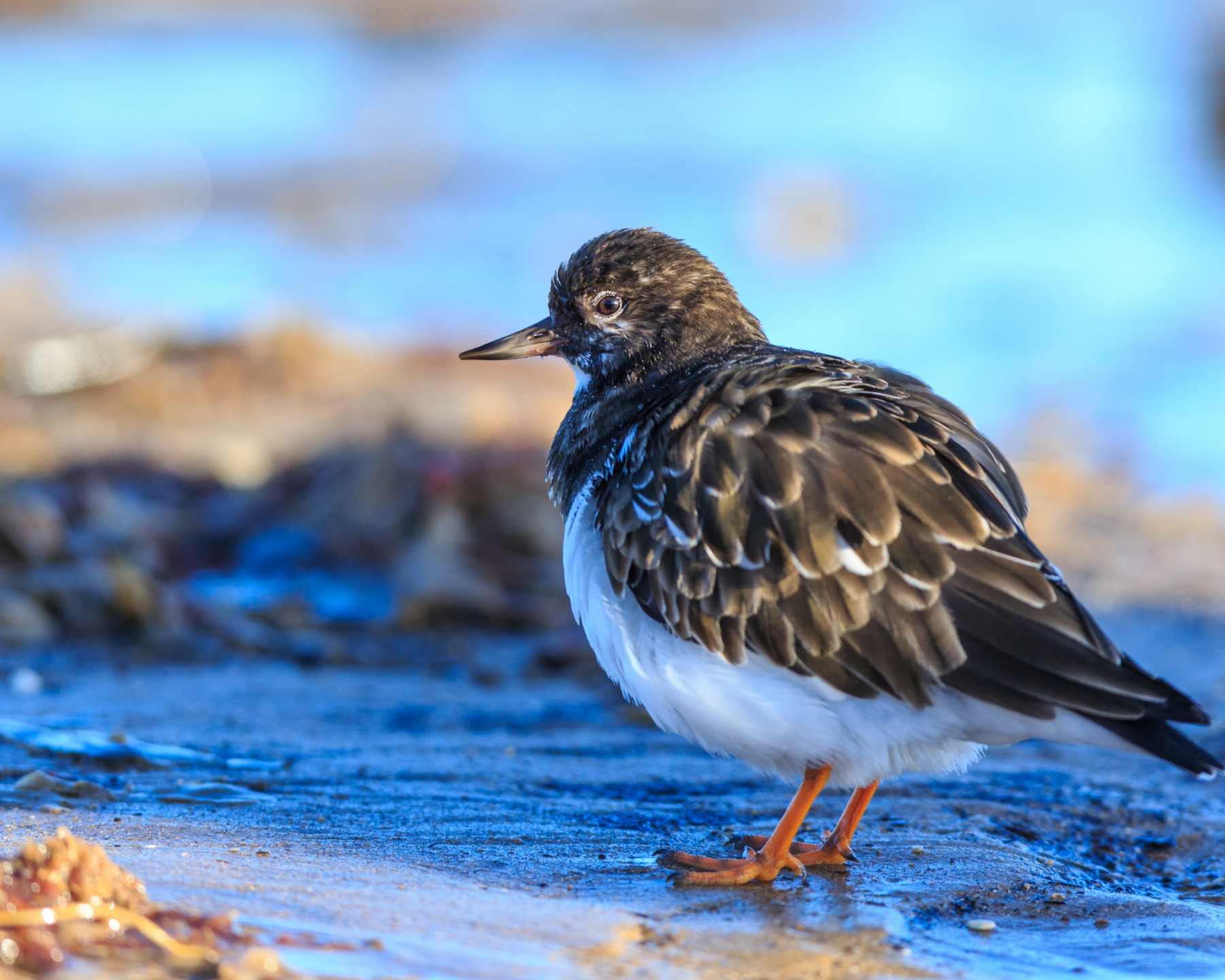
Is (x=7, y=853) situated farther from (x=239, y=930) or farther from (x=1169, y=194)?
(x=1169, y=194)

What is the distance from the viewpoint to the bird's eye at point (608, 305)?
4.54 metres

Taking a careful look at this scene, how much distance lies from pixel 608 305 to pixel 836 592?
4.79 ft

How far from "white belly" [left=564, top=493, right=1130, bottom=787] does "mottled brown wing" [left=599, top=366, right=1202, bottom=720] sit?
53 millimetres

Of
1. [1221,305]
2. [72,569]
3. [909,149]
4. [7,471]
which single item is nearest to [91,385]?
[7,471]

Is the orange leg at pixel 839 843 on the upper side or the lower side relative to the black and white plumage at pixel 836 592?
lower

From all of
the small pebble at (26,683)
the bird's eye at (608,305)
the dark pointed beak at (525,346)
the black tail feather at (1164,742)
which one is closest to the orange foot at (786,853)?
the black tail feather at (1164,742)

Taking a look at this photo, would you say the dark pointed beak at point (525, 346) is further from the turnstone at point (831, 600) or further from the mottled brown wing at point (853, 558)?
the mottled brown wing at point (853, 558)

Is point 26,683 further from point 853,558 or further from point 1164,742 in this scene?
point 1164,742

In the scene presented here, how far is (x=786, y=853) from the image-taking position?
3568mm

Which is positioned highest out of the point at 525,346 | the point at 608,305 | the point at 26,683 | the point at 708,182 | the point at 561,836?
the point at 708,182

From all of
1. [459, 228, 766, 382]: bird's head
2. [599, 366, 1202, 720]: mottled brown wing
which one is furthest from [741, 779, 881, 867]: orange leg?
[459, 228, 766, 382]: bird's head

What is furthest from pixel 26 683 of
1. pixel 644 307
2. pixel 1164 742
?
pixel 1164 742

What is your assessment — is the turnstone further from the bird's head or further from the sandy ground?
the bird's head

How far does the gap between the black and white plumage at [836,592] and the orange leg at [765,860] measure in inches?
3.0
